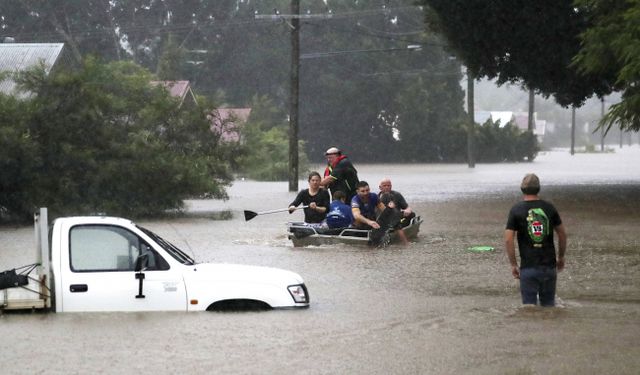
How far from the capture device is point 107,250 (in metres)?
12.5

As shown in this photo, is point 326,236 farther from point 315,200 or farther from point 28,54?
point 28,54

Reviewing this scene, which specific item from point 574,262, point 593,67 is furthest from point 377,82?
point 574,262

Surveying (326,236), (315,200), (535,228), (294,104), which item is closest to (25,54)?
(294,104)

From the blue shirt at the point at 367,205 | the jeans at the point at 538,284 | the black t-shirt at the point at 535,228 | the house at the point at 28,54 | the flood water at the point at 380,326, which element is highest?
the house at the point at 28,54

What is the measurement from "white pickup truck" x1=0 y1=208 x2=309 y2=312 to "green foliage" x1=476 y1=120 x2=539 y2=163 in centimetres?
7949

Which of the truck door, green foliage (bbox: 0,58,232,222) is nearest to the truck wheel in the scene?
the truck door

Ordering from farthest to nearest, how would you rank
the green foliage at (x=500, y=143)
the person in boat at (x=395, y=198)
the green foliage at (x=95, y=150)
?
the green foliage at (x=500, y=143) < the green foliage at (x=95, y=150) < the person in boat at (x=395, y=198)

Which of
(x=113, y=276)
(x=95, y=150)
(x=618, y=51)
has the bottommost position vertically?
(x=113, y=276)

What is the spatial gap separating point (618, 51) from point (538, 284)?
47.5ft

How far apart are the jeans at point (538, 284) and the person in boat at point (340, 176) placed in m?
10.4

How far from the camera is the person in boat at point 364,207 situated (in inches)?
819

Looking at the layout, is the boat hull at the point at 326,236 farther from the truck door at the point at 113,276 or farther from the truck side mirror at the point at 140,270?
the truck side mirror at the point at 140,270

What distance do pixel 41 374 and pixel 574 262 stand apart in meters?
11.2

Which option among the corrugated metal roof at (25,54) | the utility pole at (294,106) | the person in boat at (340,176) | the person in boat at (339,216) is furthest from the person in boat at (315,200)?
the corrugated metal roof at (25,54)
